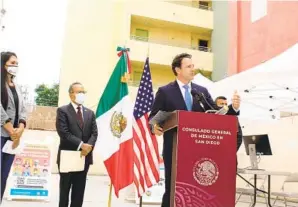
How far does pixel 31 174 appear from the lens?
6855 millimetres

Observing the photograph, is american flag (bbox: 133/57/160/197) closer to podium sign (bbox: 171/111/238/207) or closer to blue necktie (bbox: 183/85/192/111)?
blue necktie (bbox: 183/85/192/111)

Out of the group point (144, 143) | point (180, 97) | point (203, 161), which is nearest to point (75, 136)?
point (144, 143)

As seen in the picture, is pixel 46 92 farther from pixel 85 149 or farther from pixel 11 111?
pixel 11 111

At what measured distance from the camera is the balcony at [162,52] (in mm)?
17453

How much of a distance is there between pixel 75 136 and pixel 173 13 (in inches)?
609

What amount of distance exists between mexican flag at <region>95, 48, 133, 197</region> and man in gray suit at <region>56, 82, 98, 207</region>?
0.35m

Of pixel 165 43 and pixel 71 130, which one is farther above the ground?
pixel 165 43

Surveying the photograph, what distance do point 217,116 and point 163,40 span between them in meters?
17.1

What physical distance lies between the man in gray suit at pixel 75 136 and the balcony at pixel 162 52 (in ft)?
41.5

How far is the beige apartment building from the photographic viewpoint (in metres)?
17.4

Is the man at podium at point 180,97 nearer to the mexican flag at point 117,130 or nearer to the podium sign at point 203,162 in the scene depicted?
the podium sign at point 203,162

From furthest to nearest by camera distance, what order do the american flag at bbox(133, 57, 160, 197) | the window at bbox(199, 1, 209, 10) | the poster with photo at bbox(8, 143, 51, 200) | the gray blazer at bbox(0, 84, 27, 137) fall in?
the window at bbox(199, 1, 209, 10)
the poster with photo at bbox(8, 143, 51, 200)
the american flag at bbox(133, 57, 160, 197)
the gray blazer at bbox(0, 84, 27, 137)

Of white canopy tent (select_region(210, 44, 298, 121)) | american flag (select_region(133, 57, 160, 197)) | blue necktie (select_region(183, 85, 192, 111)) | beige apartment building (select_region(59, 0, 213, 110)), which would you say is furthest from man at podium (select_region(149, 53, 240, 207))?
beige apartment building (select_region(59, 0, 213, 110))

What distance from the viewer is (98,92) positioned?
17469mm
